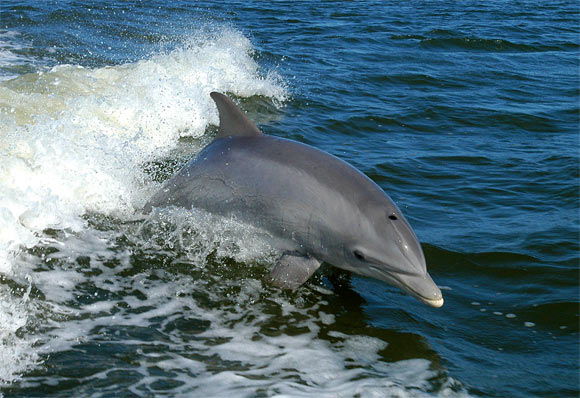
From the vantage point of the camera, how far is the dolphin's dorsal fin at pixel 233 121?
7.20 meters

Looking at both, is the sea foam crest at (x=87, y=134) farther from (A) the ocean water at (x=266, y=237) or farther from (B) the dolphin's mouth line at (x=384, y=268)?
(B) the dolphin's mouth line at (x=384, y=268)

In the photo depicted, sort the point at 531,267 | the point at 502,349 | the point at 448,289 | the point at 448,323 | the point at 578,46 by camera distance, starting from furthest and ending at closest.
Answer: the point at 578,46 → the point at 531,267 → the point at 448,289 → the point at 448,323 → the point at 502,349

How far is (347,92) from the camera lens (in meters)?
15.2

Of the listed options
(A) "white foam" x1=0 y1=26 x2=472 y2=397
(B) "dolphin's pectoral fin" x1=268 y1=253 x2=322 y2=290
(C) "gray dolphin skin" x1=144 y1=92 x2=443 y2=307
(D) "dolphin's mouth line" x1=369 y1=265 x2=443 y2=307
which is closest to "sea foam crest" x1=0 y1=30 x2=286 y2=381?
(A) "white foam" x1=0 y1=26 x2=472 y2=397

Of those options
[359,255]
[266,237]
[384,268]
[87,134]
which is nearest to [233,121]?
[266,237]

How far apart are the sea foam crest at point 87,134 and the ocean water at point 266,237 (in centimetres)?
3

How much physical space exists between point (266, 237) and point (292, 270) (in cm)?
55

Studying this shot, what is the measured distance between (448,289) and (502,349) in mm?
1151

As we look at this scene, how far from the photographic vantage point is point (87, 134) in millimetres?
9820

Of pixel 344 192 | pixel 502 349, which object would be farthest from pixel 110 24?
pixel 502 349

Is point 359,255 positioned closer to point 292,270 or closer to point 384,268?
point 384,268

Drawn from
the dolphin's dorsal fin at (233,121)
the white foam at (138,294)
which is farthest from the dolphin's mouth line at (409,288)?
the dolphin's dorsal fin at (233,121)

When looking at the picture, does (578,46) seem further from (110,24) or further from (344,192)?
(344,192)

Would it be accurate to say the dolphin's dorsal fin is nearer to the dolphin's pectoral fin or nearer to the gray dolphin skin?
the gray dolphin skin
